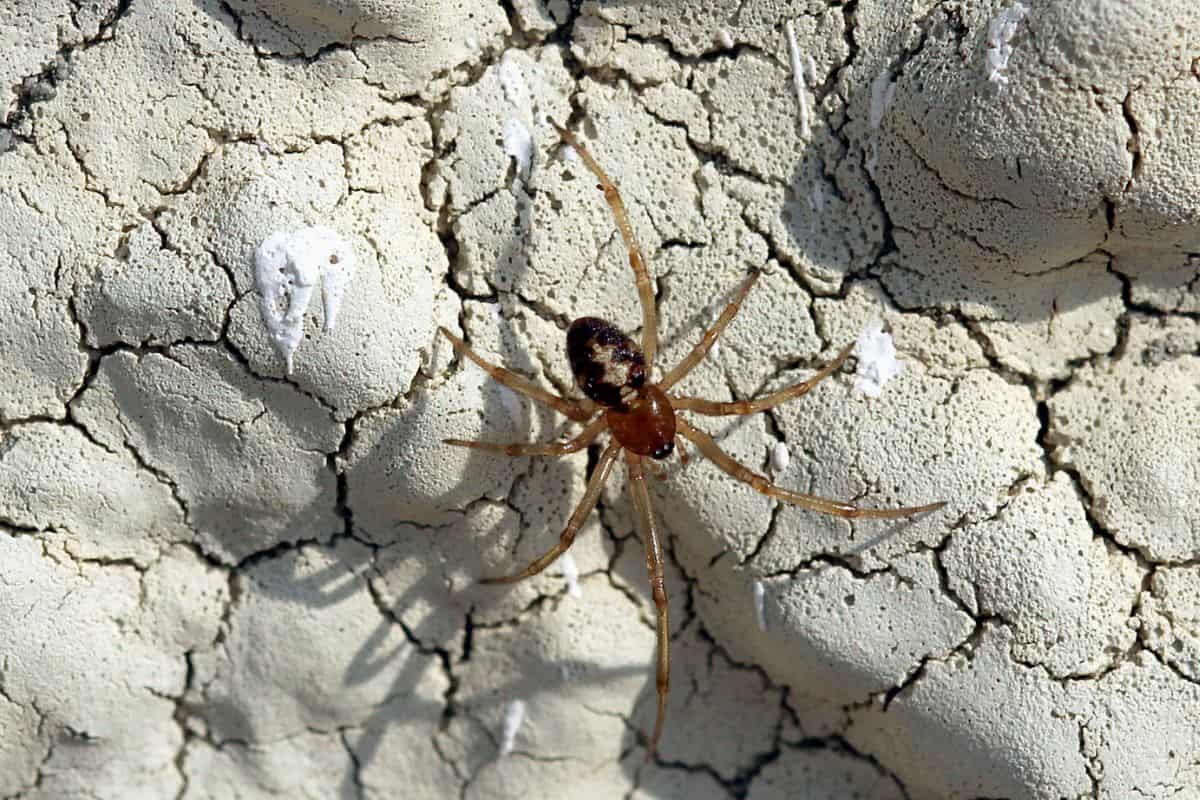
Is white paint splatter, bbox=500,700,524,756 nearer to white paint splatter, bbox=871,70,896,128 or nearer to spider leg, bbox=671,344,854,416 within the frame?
spider leg, bbox=671,344,854,416

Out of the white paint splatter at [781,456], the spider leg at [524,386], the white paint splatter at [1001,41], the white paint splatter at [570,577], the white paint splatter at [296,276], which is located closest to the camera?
the white paint splatter at [1001,41]

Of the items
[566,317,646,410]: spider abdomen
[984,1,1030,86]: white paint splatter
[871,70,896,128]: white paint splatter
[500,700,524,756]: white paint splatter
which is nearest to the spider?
[566,317,646,410]: spider abdomen

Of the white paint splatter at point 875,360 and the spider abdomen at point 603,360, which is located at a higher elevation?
the white paint splatter at point 875,360

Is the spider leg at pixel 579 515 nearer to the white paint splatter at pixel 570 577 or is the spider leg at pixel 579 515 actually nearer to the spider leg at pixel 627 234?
the white paint splatter at pixel 570 577

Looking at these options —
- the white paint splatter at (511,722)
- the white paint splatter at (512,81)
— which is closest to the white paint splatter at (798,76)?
the white paint splatter at (512,81)

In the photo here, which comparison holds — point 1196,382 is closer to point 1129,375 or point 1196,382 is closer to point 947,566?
point 1129,375

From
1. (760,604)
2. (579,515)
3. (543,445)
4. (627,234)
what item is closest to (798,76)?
(627,234)

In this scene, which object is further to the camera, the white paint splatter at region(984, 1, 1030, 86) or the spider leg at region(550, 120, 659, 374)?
the spider leg at region(550, 120, 659, 374)
